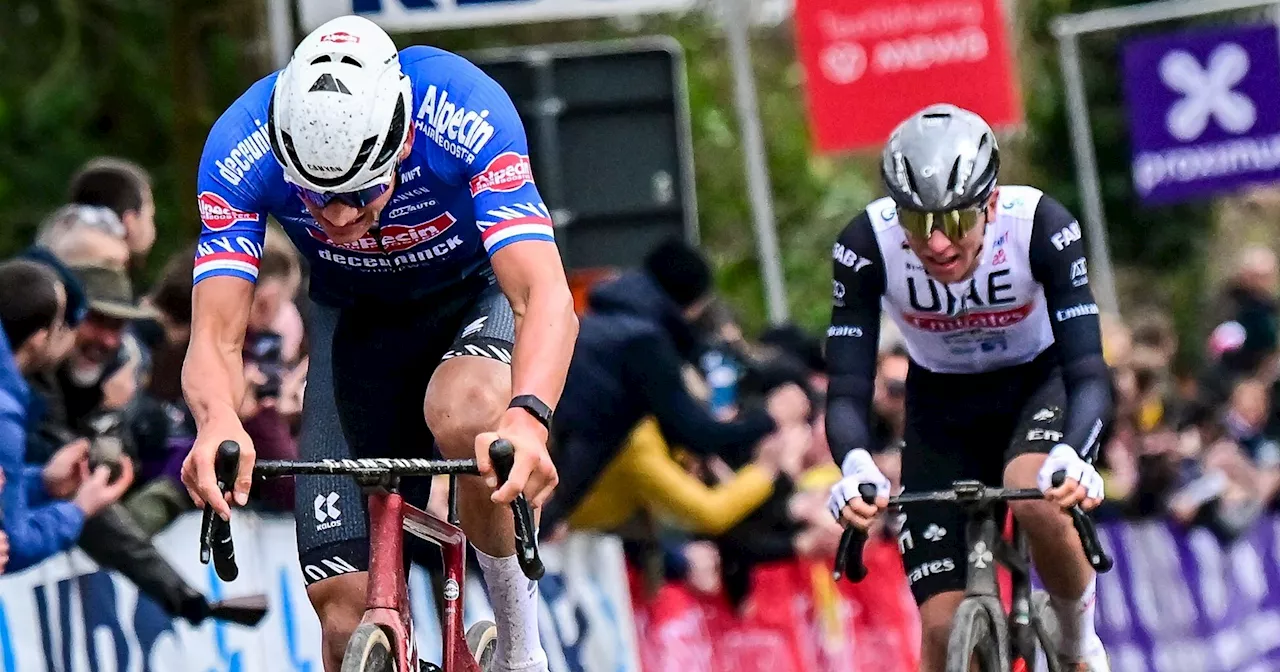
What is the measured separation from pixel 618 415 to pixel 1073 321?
11.4ft

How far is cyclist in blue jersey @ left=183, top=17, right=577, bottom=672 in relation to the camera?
577 cm

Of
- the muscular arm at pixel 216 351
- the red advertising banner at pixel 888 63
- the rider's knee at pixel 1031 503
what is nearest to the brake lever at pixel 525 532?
the muscular arm at pixel 216 351

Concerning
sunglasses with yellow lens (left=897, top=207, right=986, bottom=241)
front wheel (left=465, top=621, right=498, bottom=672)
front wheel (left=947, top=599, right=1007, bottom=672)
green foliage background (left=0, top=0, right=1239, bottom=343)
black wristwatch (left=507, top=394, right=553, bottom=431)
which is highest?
green foliage background (left=0, top=0, right=1239, bottom=343)

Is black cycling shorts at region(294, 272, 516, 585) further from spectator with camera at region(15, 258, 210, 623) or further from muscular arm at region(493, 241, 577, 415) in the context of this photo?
spectator with camera at region(15, 258, 210, 623)

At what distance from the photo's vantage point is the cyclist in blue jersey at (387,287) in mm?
5773

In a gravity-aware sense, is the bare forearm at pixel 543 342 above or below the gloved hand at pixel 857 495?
above

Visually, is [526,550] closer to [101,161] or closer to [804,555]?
[101,161]

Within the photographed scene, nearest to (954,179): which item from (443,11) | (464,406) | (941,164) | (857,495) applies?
(941,164)

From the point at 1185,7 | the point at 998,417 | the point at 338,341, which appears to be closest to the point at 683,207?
the point at 998,417

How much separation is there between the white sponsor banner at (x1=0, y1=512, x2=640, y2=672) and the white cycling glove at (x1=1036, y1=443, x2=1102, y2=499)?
11.6ft

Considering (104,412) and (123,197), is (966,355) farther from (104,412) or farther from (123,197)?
(123,197)

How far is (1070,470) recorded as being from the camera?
7.05 m

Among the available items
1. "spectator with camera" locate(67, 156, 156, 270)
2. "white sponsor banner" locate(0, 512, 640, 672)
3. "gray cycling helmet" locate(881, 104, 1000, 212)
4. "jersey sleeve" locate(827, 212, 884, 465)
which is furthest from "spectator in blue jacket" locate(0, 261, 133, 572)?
"gray cycling helmet" locate(881, 104, 1000, 212)

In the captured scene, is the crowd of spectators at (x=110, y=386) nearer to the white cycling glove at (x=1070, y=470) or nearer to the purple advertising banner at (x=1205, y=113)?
the white cycling glove at (x=1070, y=470)
